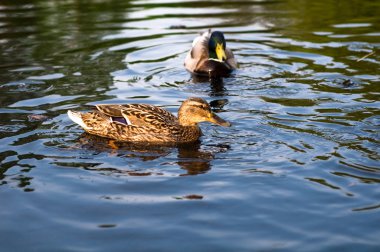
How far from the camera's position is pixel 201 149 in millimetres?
8406

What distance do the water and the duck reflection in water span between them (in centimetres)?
3

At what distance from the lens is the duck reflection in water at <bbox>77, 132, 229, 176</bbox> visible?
7609 mm

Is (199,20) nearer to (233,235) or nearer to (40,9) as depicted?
(40,9)

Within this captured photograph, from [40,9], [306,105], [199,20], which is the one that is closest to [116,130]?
[306,105]

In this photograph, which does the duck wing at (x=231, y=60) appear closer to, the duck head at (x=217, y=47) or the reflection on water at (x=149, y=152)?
the duck head at (x=217, y=47)

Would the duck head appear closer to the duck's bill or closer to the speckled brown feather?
the speckled brown feather

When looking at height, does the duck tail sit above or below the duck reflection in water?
above

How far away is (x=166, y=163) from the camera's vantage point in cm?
785

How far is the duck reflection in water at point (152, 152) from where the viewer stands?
761cm

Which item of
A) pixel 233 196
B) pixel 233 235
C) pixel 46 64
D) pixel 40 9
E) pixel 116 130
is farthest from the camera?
pixel 40 9

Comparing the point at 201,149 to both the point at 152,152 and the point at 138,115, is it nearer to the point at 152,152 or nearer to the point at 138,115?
the point at 152,152

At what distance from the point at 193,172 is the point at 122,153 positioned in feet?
3.67

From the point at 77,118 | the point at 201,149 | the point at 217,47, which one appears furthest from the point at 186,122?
the point at 217,47

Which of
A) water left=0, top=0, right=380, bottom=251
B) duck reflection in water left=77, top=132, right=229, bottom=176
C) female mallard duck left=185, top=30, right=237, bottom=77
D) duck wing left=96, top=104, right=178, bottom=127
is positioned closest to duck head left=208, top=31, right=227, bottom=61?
female mallard duck left=185, top=30, right=237, bottom=77
